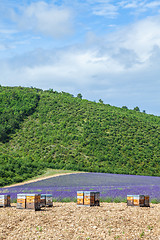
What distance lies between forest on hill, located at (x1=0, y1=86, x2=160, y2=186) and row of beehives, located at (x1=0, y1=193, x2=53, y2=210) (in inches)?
635

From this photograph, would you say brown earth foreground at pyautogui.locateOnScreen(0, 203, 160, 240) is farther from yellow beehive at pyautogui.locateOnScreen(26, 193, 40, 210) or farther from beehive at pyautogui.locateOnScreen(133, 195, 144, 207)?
beehive at pyautogui.locateOnScreen(133, 195, 144, 207)

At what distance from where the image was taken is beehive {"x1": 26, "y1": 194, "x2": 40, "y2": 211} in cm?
1201

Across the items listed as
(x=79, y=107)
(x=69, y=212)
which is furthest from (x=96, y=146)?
(x=69, y=212)

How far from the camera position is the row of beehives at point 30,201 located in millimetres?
12086

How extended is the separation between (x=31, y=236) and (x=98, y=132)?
44.5m

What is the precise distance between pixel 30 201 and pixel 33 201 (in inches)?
6.4

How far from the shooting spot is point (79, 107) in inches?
2601

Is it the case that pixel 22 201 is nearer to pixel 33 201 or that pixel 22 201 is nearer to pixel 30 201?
pixel 30 201

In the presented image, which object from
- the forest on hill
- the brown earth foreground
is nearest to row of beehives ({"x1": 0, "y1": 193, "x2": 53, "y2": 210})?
the brown earth foreground

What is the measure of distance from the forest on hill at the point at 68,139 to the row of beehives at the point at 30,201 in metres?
16.1

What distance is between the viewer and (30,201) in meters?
12.2

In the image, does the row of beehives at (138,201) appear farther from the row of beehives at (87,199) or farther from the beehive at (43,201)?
the beehive at (43,201)

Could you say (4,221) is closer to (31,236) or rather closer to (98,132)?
(31,236)

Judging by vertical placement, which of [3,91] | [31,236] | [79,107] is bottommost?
[31,236]
